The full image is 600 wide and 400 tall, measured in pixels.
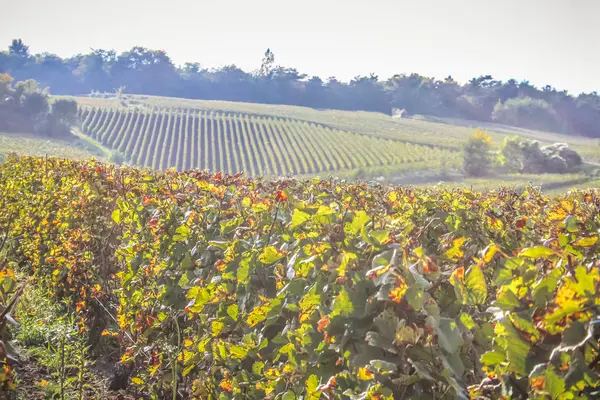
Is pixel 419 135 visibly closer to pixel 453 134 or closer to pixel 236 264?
pixel 453 134

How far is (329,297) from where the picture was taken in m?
2.11

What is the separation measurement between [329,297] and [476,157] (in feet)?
195

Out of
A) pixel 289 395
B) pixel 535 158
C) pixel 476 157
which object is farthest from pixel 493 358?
pixel 476 157

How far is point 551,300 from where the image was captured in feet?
4.37

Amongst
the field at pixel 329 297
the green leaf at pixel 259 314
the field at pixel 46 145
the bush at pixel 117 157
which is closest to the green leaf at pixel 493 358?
the field at pixel 329 297

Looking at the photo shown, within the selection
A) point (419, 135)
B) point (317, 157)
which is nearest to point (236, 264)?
point (317, 157)

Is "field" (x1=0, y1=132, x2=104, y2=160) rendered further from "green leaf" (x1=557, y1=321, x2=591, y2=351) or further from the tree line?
"green leaf" (x1=557, y1=321, x2=591, y2=351)

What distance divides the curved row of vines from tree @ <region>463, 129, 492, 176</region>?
3.75m

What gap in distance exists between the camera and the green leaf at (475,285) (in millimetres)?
1580

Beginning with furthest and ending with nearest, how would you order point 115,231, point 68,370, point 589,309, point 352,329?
point 115,231 → point 68,370 → point 352,329 → point 589,309

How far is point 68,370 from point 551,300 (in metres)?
3.85

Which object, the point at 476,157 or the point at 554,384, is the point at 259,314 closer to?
the point at 554,384

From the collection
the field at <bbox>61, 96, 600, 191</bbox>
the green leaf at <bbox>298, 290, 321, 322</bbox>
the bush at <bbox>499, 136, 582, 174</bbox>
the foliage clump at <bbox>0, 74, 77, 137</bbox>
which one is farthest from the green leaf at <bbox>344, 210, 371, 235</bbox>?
the foliage clump at <bbox>0, 74, 77, 137</bbox>

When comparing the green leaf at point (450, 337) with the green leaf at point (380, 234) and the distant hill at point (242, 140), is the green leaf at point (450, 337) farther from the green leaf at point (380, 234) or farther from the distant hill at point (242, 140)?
the distant hill at point (242, 140)
